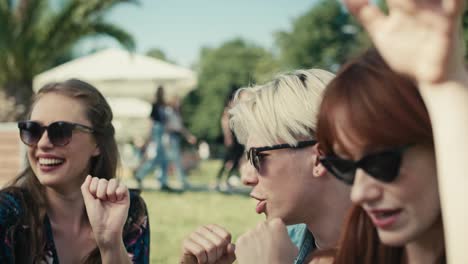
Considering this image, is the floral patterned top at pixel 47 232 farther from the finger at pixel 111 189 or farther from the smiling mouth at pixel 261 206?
the smiling mouth at pixel 261 206

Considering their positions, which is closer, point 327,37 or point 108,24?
point 108,24

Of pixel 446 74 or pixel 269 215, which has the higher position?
pixel 446 74

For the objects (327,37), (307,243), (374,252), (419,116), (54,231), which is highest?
(419,116)

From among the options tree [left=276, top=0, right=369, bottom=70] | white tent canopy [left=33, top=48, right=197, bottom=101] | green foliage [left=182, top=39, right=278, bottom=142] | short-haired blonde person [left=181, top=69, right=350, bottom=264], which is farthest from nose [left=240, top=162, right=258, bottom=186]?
tree [left=276, top=0, right=369, bottom=70]

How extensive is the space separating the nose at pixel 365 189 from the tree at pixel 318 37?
191 feet

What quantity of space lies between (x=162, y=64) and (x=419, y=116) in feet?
57.2

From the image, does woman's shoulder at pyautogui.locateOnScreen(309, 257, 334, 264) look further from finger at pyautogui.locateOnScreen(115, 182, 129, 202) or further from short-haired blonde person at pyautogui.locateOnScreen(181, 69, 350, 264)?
finger at pyautogui.locateOnScreen(115, 182, 129, 202)

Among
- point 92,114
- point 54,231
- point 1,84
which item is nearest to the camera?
point 54,231

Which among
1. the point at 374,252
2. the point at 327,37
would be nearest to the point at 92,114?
the point at 374,252

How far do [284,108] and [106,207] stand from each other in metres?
0.79

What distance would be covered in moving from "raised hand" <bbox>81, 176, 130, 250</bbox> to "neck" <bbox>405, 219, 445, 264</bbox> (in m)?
1.33

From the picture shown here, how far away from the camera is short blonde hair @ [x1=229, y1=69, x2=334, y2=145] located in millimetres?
2459

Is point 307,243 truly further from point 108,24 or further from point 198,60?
point 198,60

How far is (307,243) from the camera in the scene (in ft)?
8.45
